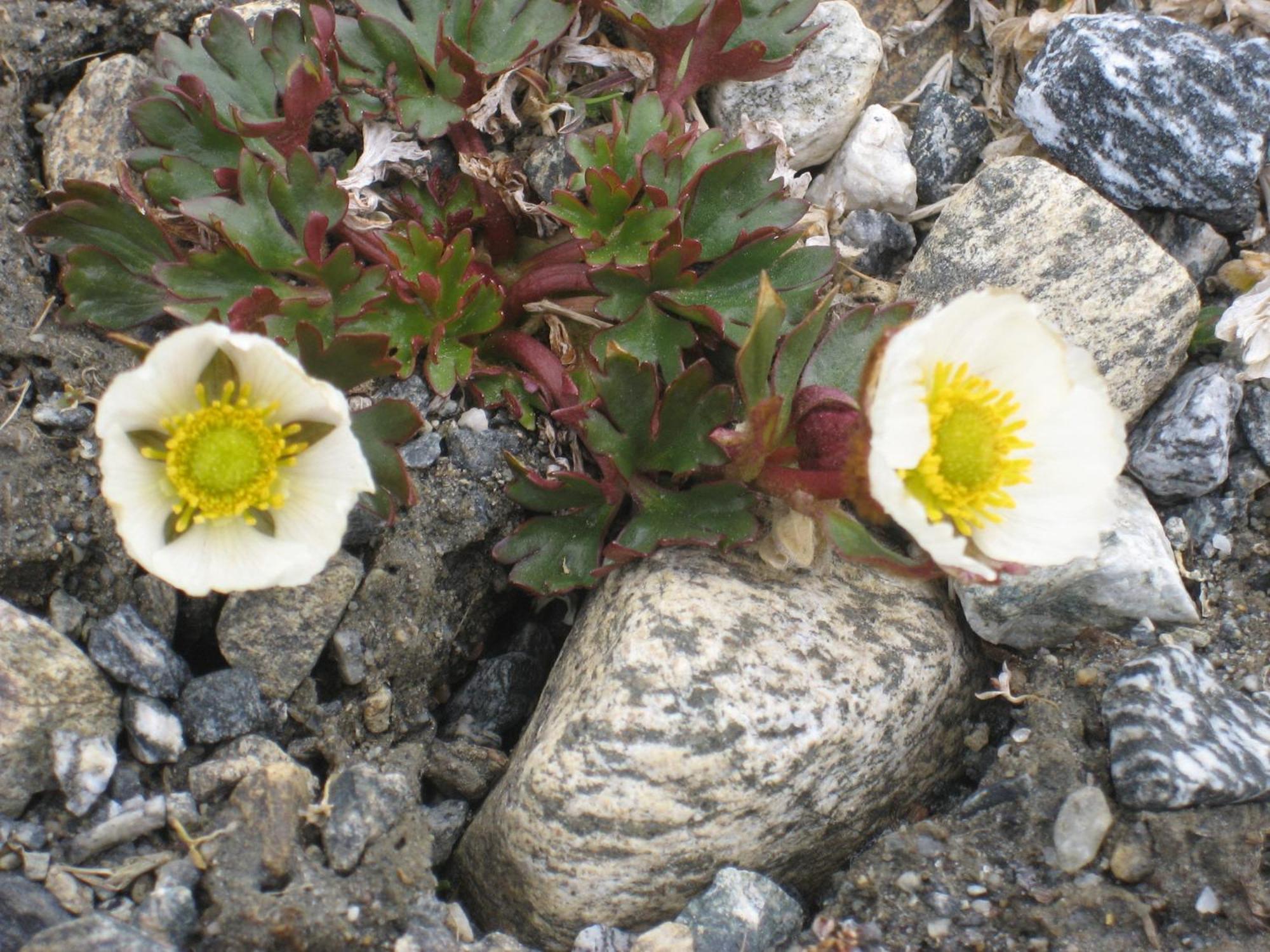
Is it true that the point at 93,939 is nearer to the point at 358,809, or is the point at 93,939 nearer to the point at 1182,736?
the point at 358,809

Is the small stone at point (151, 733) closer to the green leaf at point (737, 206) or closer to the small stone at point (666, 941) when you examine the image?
the small stone at point (666, 941)

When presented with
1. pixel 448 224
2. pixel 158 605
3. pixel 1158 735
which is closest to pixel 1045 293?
pixel 1158 735

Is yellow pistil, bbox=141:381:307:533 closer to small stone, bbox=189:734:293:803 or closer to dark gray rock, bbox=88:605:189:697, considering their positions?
dark gray rock, bbox=88:605:189:697

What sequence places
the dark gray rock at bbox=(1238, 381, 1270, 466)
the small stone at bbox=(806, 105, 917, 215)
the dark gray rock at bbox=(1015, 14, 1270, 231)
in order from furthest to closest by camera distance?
the small stone at bbox=(806, 105, 917, 215) → the dark gray rock at bbox=(1015, 14, 1270, 231) → the dark gray rock at bbox=(1238, 381, 1270, 466)

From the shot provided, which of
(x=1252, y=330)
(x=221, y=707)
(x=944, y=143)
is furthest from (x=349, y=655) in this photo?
(x=1252, y=330)

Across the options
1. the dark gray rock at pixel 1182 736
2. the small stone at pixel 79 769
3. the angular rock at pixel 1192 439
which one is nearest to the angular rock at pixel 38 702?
the small stone at pixel 79 769

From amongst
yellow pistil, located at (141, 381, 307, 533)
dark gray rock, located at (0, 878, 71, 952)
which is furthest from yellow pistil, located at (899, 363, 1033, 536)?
dark gray rock, located at (0, 878, 71, 952)
